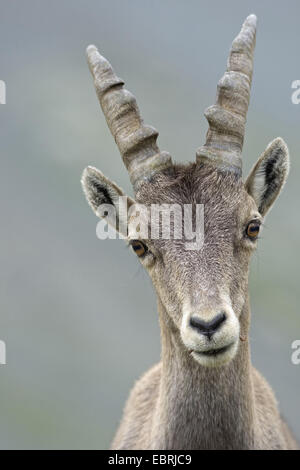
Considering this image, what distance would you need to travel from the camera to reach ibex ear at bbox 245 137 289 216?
748 cm

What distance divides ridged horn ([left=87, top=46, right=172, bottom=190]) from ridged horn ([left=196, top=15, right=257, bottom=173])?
1.81 feet

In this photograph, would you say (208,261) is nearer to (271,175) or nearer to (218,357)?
(218,357)

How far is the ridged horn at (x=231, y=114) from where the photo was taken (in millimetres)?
7277

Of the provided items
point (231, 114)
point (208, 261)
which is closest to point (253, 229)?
point (208, 261)

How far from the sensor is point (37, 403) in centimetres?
2238

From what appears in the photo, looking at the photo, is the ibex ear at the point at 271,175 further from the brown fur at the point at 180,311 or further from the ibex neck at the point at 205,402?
the ibex neck at the point at 205,402

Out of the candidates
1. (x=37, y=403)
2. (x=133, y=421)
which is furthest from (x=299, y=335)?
(x=133, y=421)

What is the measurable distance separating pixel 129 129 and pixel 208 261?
2.20m

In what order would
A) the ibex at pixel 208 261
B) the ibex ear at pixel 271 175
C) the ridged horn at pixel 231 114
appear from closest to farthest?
1. the ibex at pixel 208 261
2. the ridged horn at pixel 231 114
3. the ibex ear at pixel 271 175

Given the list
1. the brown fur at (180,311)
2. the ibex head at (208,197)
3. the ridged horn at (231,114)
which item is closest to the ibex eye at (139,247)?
the ibex head at (208,197)

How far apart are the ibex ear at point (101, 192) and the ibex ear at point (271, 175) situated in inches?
63.0

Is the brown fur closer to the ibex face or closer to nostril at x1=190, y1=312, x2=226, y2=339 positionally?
the ibex face
